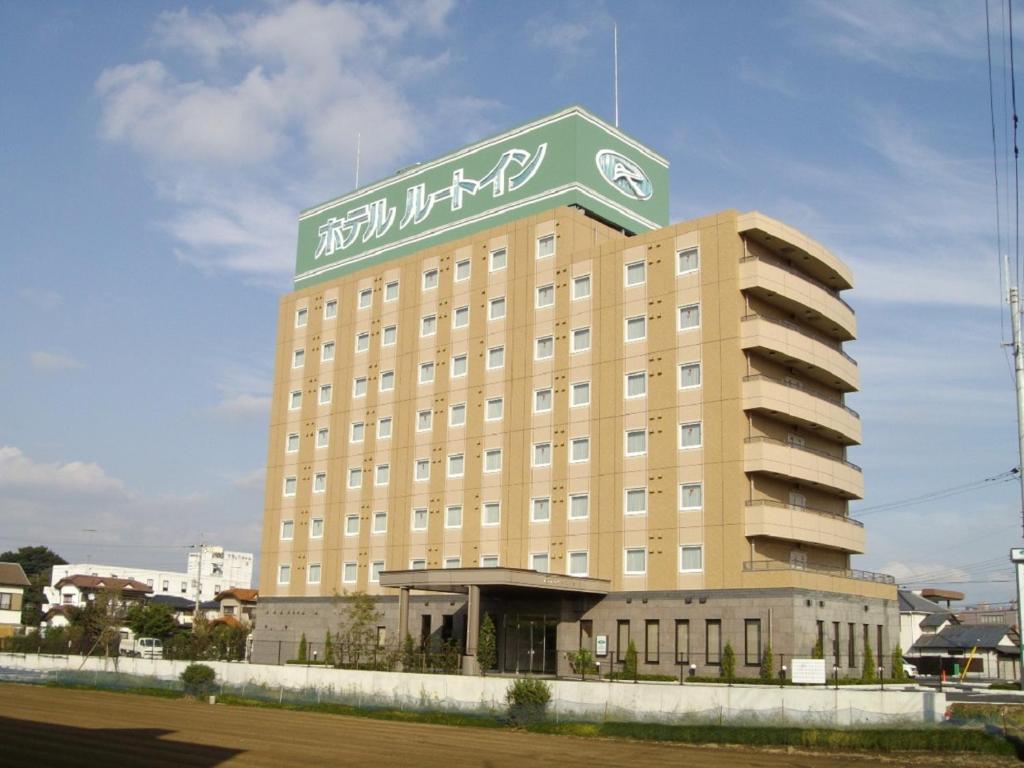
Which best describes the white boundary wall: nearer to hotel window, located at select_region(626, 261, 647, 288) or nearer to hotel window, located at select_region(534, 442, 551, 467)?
hotel window, located at select_region(534, 442, 551, 467)

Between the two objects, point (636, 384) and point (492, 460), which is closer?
point (636, 384)

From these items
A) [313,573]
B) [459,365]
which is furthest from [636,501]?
[313,573]

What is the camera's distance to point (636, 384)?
66625 millimetres

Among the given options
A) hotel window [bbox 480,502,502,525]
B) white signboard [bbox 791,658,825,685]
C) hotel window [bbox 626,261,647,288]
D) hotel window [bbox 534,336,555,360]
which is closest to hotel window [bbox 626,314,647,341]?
hotel window [bbox 626,261,647,288]

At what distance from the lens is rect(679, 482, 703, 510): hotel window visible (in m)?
62.3

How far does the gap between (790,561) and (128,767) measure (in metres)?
43.0

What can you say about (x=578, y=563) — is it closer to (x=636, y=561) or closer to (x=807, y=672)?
(x=636, y=561)

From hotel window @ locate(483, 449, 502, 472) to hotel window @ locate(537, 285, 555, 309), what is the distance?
10.5 m

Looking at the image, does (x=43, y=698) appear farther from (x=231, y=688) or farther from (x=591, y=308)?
(x=591, y=308)

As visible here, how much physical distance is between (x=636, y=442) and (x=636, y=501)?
3674 mm

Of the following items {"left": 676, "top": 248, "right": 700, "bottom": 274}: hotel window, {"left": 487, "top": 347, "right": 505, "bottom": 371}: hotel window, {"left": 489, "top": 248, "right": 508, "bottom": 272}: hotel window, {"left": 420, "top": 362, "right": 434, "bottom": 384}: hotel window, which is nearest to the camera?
{"left": 676, "top": 248, "right": 700, "bottom": 274}: hotel window

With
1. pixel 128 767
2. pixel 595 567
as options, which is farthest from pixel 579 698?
pixel 128 767

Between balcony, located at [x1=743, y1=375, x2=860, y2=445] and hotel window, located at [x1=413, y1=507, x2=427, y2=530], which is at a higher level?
balcony, located at [x1=743, y1=375, x2=860, y2=445]

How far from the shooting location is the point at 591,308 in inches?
2763
